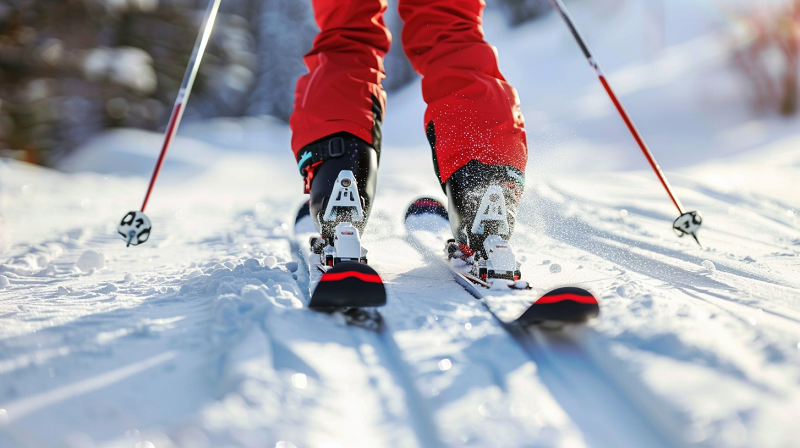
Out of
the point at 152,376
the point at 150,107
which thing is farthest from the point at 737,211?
the point at 150,107

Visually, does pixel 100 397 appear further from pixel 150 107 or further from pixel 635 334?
pixel 150 107

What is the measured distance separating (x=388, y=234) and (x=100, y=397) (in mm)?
1606

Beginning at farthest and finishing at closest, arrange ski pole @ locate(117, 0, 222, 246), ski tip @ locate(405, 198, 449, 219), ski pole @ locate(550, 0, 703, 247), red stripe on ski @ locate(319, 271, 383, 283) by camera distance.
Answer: ski tip @ locate(405, 198, 449, 219) < ski pole @ locate(550, 0, 703, 247) < ski pole @ locate(117, 0, 222, 246) < red stripe on ski @ locate(319, 271, 383, 283)

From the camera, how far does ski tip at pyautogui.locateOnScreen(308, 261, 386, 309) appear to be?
112 centimetres

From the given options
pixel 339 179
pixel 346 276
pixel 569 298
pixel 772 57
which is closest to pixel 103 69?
pixel 339 179

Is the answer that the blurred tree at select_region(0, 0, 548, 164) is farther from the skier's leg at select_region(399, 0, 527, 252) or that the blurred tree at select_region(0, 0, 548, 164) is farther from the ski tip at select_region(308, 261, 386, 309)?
the ski tip at select_region(308, 261, 386, 309)

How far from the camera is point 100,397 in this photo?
0.78 m

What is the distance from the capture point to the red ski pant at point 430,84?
4.92ft

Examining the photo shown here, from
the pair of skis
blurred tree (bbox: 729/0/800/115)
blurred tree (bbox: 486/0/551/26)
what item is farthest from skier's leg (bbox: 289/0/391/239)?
blurred tree (bbox: 486/0/551/26)

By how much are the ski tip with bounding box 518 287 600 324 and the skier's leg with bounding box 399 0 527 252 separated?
412 millimetres

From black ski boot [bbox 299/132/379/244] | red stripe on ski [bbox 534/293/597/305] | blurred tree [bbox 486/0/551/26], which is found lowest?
red stripe on ski [bbox 534/293/597/305]

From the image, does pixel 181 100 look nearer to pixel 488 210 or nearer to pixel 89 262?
pixel 89 262

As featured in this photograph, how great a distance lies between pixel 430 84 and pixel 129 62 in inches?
342

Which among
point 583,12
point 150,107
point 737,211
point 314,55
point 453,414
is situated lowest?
point 453,414
